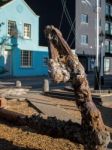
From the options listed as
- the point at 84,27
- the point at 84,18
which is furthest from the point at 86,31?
the point at 84,18

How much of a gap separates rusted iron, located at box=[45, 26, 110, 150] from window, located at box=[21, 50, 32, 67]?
3483 cm

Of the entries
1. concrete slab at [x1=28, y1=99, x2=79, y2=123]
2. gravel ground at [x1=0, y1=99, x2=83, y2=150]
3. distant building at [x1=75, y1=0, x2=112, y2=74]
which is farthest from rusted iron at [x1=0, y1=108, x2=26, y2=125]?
distant building at [x1=75, y1=0, x2=112, y2=74]

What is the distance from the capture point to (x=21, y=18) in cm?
4125

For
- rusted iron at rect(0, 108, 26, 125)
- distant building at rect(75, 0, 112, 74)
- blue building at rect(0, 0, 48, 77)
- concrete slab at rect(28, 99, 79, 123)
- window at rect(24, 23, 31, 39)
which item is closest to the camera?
rusted iron at rect(0, 108, 26, 125)

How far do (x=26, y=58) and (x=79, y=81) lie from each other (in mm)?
36100

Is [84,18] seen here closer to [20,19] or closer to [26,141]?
[20,19]

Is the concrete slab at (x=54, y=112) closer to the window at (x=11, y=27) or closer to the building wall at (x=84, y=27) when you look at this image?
the window at (x=11, y=27)

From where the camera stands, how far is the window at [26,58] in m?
41.3

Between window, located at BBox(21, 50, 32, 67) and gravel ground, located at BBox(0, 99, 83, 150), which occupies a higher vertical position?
window, located at BBox(21, 50, 32, 67)

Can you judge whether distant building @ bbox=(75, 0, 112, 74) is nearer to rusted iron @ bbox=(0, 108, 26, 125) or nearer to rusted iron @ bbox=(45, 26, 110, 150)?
rusted iron @ bbox=(0, 108, 26, 125)

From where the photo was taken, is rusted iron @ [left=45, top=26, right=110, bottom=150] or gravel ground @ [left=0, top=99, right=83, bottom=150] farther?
gravel ground @ [left=0, top=99, right=83, bottom=150]

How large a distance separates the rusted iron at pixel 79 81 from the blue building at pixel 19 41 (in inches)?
1270

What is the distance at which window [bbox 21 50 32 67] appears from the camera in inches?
1628

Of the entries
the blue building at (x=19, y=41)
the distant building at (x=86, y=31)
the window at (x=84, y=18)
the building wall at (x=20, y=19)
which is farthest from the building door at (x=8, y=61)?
the window at (x=84, y=18)
